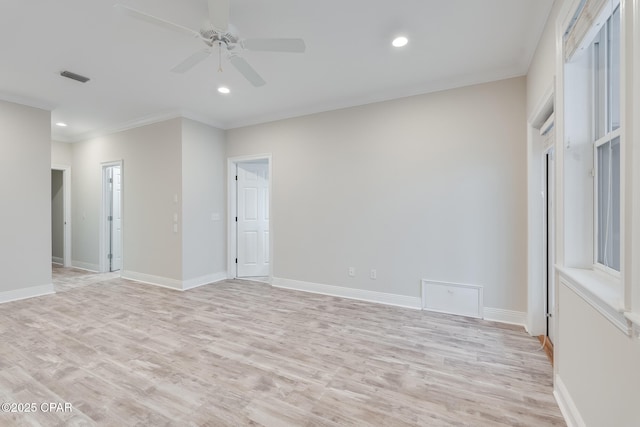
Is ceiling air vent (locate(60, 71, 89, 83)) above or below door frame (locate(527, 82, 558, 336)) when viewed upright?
above

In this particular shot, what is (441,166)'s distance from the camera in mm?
3428

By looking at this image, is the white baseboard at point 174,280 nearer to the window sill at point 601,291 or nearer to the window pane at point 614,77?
the window sill at point 601,291

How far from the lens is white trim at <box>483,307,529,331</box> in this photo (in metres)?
3.04

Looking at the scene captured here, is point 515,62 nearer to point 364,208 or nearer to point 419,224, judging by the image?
point 419,224

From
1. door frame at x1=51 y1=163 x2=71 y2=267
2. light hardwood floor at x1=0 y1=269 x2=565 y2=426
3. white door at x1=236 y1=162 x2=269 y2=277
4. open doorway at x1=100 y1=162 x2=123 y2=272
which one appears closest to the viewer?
light hardwood floor at x1=0 y1=269 x2=565 y2=426

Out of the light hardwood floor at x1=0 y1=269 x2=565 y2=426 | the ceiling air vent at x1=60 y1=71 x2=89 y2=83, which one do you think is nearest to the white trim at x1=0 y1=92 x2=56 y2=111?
the ceiling air vent at x1=60 y1=71 x2=89 y2=83

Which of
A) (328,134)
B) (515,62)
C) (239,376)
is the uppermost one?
(515,62)

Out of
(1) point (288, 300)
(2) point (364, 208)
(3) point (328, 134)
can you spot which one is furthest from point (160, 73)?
(1) point (288, 300)

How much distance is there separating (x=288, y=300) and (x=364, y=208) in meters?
1.64

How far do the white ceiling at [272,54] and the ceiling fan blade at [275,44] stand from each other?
31cm

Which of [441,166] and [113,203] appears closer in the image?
[441,166]

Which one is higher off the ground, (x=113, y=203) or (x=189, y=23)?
(x=189, y=23)

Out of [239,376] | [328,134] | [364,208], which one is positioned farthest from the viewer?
[328,134]

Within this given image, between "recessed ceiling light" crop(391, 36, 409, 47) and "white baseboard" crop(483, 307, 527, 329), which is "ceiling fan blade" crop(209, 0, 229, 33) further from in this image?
"white baseboard" crop(483, 307, 527, 329)
